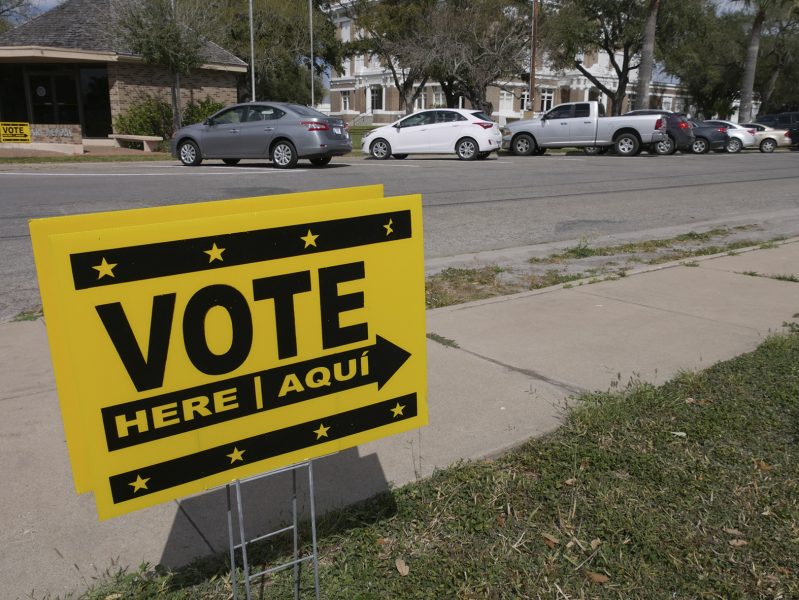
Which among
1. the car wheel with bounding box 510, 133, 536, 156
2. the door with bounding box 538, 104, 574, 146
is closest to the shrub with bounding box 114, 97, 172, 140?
the car wheel with bounding box 510, 133, 536, 156

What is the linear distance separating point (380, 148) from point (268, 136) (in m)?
5.20

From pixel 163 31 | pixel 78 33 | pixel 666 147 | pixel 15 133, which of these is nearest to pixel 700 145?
pixel 666 147

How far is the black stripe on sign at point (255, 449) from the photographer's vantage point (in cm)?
195

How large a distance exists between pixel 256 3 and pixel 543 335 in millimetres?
45479

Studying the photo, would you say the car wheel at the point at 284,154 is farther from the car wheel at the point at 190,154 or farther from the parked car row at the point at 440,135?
the car wheel at the point at 190,154

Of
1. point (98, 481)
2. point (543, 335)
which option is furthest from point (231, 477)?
point (543, 335)

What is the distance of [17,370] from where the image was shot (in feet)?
13.5

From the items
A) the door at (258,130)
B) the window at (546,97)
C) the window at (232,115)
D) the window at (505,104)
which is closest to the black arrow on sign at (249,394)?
the door at (258,130)

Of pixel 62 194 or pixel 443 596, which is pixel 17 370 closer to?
pixel 443 596

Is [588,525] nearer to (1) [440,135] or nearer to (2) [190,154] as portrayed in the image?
(2) [190,154]

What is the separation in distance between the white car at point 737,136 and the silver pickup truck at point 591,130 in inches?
318

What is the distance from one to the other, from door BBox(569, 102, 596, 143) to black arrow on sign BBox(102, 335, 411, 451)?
22706 millimetres

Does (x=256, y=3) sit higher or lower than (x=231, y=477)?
higher

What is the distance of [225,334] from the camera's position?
6.54 ft
